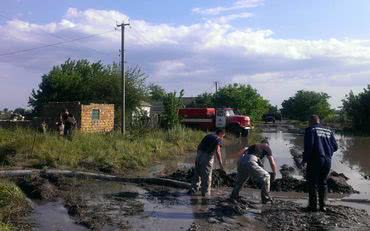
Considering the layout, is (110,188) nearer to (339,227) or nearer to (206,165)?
(206,165)

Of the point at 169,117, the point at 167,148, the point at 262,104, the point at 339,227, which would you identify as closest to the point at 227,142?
the point at 169,117

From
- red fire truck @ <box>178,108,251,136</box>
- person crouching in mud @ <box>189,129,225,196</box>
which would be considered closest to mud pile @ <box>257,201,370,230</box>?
person crouching in mud @ <box>189,129,225,196</box>

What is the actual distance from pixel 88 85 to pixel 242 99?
2983cm

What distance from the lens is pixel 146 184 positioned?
14359 mm

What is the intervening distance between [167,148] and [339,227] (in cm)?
1464

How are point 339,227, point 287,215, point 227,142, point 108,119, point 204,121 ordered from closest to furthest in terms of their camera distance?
point 339,227 → point 287,215 → point 108,119 → point 227,142 → point 204,121

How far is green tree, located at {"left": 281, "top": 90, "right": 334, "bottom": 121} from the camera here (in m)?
110

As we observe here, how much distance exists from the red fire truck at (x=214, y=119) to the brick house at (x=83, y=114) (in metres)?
10.1

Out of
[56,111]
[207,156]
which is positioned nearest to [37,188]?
[207,156]

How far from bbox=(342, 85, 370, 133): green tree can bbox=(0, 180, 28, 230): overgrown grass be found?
2077 inches

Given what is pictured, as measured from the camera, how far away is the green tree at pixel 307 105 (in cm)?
11019

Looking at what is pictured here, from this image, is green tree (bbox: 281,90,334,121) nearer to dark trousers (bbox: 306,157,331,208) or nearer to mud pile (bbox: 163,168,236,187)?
mud pile (bbox: 163,168,236,187)

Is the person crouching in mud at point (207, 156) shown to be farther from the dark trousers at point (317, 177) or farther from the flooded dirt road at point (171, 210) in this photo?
the dark trousers at point (317, 177)

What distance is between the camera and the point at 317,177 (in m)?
11.1
